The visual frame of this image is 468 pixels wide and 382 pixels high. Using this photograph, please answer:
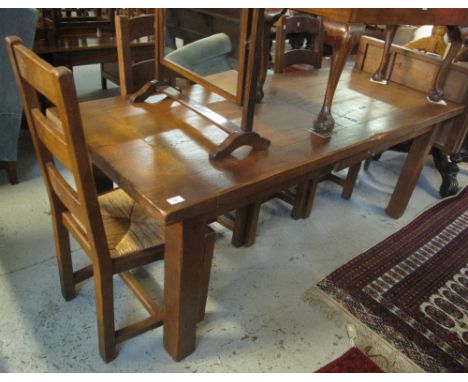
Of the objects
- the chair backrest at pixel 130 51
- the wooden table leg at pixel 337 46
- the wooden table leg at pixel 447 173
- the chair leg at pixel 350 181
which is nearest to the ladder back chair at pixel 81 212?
the chair backrest at pixel 130 51

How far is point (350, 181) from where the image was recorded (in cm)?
249

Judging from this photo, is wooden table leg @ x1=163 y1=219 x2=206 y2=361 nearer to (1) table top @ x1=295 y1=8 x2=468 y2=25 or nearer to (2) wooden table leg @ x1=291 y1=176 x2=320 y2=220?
(1) table top @ x1=295 y1=8 x2=468 y2=25

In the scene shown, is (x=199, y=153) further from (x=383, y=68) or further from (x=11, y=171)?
A: (x=11, y=171)

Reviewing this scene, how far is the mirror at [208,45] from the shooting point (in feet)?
3.96

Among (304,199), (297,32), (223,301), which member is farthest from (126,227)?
(297,32)

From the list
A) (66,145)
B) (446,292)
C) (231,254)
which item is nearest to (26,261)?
(231,254)

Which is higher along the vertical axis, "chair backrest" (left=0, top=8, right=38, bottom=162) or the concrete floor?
"chair backrest" (left=0, top=8, right=38, bottom=162)

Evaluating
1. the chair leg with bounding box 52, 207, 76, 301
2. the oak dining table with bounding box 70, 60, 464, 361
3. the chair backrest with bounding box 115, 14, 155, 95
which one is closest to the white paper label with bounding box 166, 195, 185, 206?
the oak dining table with bounding box 70, 60, 464, 361

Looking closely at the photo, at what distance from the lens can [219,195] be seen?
109 cm

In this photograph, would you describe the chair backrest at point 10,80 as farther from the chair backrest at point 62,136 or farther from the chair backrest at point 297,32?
the chair backrest at point 297,32

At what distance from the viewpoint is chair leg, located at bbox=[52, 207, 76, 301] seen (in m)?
1.44

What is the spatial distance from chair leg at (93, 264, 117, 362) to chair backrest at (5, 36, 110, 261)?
0.22 feet

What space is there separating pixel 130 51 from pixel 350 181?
149 centimetres

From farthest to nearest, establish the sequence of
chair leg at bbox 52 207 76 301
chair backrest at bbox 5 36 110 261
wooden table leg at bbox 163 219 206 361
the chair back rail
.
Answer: the chair back rail < chair leg at bbox 52 207 76 301 < wooden table leg at bbox 163 219 206 361 < chair backrest at bbox 5 36 110 261
